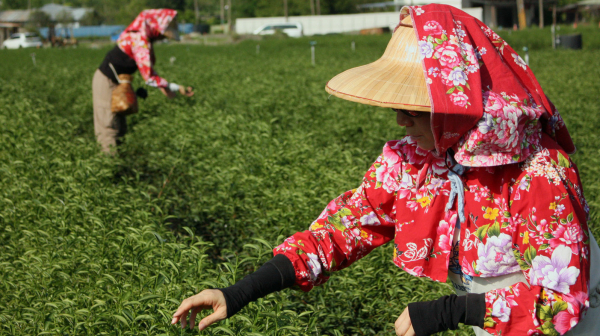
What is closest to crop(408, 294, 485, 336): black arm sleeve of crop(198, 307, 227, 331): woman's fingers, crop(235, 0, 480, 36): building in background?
crop(198, 307, 227, 331): woman's fingers

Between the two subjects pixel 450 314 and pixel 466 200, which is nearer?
pixel 450 314

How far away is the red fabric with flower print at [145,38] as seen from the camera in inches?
261

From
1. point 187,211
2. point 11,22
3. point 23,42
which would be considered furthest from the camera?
point 11,22

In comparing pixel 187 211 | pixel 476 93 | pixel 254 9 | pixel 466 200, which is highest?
pixel 254 9

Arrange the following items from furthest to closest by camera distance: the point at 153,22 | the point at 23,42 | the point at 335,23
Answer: the point at 335,23, the point at 23,42, the point at 153,22

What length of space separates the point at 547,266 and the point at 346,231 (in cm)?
68

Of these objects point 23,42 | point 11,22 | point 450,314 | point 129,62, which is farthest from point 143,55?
point 11,22

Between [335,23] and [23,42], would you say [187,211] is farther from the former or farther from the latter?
[335,23]

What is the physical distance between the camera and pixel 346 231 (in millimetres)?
2066

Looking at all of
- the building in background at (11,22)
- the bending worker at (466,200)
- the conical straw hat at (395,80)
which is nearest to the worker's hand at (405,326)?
the bending worker at (466,200)

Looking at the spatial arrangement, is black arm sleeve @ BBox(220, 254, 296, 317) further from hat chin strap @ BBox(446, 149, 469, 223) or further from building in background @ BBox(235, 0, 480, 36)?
building in background @ BBox(235, 0, 480, 36)

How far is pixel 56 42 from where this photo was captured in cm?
3622

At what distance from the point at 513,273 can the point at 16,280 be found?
2560 millimetres

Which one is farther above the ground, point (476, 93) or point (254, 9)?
point (254, 9)
